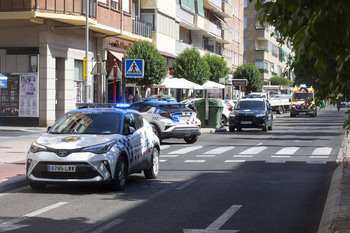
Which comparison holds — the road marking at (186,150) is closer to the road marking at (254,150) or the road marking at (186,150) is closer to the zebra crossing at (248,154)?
the zebra crossing at (248,154)

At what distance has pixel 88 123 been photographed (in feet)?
42.5

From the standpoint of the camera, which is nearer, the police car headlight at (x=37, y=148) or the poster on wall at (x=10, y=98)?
the police car headlight at (x=37, y=148)

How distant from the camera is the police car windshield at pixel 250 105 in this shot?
1406 inches

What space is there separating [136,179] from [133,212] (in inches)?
171

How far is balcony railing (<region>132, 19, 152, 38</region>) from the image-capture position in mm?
42300

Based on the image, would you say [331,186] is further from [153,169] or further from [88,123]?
[88,123]

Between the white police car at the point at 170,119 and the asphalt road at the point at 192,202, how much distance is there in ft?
20.4

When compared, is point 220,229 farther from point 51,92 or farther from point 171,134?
point 51,92

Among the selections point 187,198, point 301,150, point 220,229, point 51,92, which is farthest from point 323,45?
point 51,92

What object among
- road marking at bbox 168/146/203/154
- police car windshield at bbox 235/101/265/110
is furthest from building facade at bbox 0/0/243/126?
police car windshield at bbox 235/101/265/110

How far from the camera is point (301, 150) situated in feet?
72.8

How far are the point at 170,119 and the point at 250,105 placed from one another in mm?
12571

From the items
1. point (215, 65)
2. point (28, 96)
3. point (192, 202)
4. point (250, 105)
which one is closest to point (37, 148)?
point (192, 202)

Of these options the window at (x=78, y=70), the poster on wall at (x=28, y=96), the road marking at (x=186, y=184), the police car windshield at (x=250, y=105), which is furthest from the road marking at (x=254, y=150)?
the window at (x=78, y=70)
